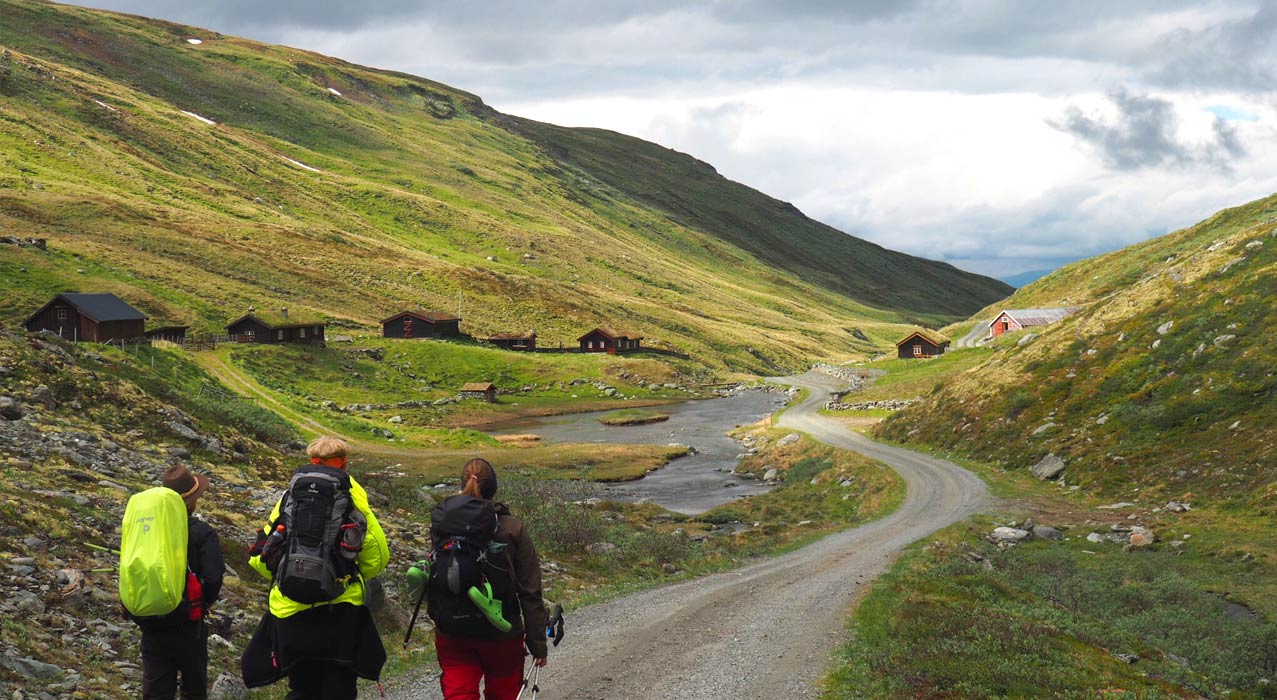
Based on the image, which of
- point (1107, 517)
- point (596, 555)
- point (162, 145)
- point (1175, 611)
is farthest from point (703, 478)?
point (162, 145)

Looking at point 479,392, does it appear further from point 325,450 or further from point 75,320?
point 325,450

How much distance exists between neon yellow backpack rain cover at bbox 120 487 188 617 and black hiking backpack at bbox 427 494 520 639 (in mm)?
2708

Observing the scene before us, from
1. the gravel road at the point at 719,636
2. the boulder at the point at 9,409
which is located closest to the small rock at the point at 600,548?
the gravel road at the point at 719,636

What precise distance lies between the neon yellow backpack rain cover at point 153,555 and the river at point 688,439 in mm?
40996

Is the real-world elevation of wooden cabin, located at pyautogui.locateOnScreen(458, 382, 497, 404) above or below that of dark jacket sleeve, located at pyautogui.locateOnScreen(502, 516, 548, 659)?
below

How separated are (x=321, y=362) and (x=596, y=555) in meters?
79.5

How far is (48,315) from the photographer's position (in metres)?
73.7

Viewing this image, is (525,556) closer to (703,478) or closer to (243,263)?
(703,478)

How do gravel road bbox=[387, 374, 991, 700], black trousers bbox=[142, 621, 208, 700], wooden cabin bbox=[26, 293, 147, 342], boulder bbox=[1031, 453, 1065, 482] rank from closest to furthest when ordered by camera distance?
black trousers bbox=[142, 621, 208, 700]
gravel road bbox=[387, 374, 991, 700]
boulder bbox=[1031, 453, 1065, 482]
wooden cabin bbox=[26, 293, 147, 342]

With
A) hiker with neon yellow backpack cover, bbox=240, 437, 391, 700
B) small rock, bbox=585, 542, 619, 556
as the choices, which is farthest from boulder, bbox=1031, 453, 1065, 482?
hiker with neon yellow backpack cover, bbox=240, 437, 391, 700

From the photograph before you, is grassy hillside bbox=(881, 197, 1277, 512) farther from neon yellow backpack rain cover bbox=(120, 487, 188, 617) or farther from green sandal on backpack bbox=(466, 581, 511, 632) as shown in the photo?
neon yellow backpack rain cover bbox=(120, 487, 188, 617)

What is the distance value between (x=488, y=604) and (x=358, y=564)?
1365mm

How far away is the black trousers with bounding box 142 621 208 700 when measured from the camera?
9.39 metres

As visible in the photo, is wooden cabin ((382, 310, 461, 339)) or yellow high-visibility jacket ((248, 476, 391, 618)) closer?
yellow high-visibility jacket ((248, 476, 391, 618))
